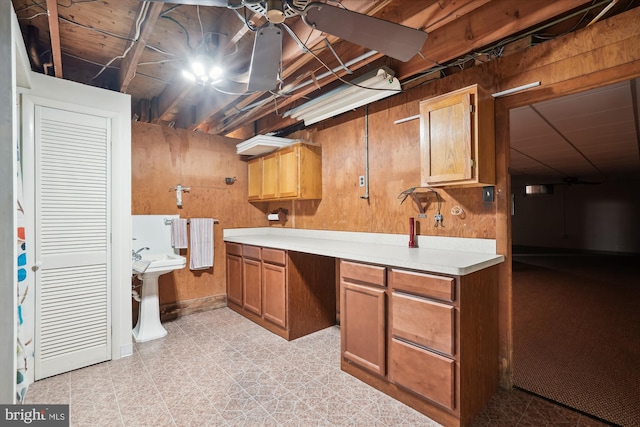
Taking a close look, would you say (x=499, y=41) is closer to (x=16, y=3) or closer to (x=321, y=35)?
(x=321, y=35)

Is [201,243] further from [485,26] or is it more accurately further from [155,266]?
[485,26]

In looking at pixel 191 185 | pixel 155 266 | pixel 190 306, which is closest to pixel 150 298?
pixel 155 266

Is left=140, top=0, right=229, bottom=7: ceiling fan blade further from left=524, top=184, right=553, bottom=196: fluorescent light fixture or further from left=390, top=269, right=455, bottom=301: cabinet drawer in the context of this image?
left=524, top=184, right=553, bottom=196: fluorescent light fixture

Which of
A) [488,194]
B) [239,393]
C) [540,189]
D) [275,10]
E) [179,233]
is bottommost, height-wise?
[239,393]

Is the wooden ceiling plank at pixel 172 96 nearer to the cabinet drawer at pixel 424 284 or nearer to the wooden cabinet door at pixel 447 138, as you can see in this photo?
the wooden cabinet door at pixel 447 138

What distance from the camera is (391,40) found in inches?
59.5

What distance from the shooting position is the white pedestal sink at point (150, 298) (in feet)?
9.97

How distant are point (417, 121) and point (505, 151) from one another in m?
0.77

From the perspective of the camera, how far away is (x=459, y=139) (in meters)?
2.09

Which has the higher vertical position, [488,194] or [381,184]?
[381,184]

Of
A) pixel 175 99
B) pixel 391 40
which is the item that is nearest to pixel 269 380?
pixel 391 40

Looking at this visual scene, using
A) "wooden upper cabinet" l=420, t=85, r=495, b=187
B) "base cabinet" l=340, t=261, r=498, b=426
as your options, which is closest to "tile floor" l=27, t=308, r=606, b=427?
"base cabinet" l=340, t=261, r=498, b=426

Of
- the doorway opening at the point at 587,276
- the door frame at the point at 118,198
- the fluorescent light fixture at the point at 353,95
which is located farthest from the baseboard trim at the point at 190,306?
the doorway opening at the point at 587,276

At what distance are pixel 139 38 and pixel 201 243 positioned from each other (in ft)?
7.89
